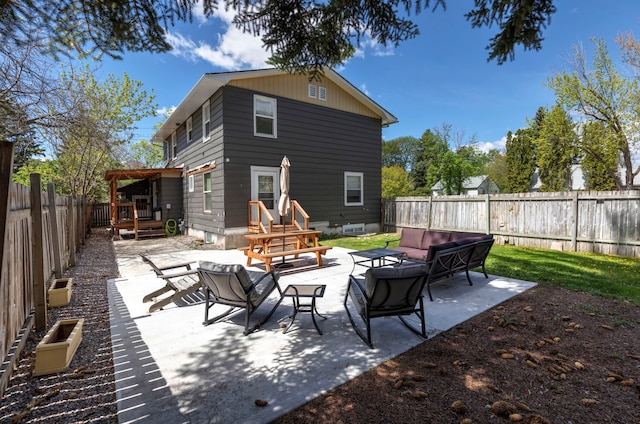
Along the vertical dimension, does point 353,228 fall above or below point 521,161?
below

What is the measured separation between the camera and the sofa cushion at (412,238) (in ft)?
21.7

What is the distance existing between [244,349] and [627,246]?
991cm

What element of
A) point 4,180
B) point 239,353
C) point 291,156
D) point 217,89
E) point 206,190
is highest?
point 217,89

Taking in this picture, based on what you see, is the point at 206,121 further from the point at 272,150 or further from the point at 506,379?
the point at 506,379

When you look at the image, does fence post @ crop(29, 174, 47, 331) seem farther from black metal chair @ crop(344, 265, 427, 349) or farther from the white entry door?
the white entry door

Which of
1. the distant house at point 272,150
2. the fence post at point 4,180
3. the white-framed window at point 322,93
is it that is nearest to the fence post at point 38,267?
the fence post at point 4,180

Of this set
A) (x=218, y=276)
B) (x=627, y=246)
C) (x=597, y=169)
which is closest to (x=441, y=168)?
(x=597, y=169)

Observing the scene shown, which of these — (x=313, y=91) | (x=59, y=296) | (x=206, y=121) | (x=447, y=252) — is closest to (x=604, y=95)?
(x=313, y=91)

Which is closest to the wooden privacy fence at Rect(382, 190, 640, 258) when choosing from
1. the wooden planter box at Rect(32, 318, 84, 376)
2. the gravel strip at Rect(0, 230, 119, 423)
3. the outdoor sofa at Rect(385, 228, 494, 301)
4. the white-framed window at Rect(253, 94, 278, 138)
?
the outdoor sofa at Rect(385, 228, 494, 301)

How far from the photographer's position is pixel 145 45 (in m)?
3.13

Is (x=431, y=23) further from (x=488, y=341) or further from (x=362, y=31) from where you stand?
(x=488, y=341)

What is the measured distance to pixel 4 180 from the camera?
2.42 m

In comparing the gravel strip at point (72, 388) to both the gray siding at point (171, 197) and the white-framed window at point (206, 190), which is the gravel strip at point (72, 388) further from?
the gray siding at point (171, 197)

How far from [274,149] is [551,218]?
930cm
